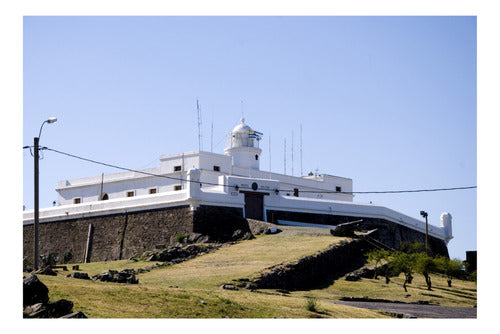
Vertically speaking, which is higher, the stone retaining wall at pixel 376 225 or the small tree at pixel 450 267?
the stone retaining wall at pixel 376 225

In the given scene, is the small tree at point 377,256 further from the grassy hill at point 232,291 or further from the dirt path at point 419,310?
the dirt path at point 419,310

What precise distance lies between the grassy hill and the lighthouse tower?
13.2m

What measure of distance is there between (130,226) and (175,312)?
2295 cm

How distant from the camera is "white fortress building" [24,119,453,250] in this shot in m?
40.7

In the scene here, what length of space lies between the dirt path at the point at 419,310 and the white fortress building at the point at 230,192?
1493cm

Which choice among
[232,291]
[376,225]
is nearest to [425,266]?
[232,291]

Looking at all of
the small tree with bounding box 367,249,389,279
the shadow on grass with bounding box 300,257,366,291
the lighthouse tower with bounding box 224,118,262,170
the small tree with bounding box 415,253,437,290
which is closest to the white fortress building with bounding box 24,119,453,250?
the lighthouse tower with bounding box 224,118,262,170

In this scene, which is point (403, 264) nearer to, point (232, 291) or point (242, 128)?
point (232, 291)

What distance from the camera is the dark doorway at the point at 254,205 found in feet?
134

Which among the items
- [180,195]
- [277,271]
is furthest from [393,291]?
[180,195]

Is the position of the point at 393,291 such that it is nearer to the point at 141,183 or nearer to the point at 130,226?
the point at 130,226

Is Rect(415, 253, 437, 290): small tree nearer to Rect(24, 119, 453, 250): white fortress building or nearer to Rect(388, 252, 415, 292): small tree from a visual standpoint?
Rect(388, 252, 415, 292): small tree

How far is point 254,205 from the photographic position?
135 ft

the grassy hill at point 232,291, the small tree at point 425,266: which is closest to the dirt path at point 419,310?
the grassy hill at point 232,291
